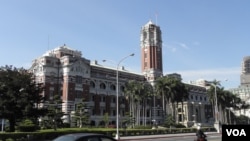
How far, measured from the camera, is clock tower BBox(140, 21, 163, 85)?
123 meters

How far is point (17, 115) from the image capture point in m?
43.7

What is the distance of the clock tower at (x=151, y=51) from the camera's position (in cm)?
12319

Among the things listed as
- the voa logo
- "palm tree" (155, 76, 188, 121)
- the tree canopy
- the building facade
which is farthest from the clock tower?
the voa logo

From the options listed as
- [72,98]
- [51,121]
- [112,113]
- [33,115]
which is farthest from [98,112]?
[33,115]

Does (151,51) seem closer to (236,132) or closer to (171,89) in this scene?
(171,89)

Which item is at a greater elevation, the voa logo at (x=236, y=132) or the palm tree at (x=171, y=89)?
the palm tree at (x=171, y=89)

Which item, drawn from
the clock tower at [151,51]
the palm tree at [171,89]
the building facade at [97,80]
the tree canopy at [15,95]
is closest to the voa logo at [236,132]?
the tree canopy at [15,95]

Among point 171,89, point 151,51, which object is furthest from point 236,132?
point 151,51

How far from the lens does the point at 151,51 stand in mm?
124125

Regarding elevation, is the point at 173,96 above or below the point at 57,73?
below

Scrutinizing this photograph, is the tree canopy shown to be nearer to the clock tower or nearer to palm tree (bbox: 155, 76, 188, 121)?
palm tree (bbox: 155, 76, 188, 121)

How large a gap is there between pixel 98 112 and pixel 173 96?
79.9 ft

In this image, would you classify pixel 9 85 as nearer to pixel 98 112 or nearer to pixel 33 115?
pixel 33 115

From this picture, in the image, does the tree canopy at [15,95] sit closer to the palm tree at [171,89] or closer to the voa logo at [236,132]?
the voa logo at [236,132]
